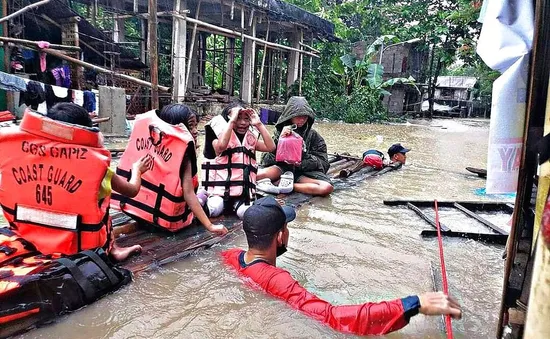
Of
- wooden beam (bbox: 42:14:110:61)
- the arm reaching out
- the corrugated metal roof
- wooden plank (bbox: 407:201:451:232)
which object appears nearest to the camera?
the arm reaching out

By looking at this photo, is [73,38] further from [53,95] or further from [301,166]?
[301,166]

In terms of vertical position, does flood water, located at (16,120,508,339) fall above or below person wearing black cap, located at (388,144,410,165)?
below

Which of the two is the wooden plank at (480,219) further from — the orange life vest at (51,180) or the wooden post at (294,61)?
the wooden post at (294,61)

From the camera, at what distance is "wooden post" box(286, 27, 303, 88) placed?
Answer: 16.8 m

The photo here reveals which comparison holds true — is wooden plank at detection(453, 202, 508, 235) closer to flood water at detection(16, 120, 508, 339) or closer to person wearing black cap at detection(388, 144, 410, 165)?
flood water at detection(16, 120, 508, 339)

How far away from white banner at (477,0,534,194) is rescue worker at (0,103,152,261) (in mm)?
2099

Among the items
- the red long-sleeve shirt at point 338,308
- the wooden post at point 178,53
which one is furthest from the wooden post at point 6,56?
the red long-sleeve shirt at point 338,308

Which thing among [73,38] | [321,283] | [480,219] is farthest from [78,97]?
[480,219]

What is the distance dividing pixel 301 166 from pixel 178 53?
23.0 feet

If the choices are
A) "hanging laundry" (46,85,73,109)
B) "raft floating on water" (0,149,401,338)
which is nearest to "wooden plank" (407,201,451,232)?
"raft floating on water" (0,149,401,338)

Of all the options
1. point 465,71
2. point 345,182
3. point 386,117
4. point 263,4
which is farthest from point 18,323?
point 465,71

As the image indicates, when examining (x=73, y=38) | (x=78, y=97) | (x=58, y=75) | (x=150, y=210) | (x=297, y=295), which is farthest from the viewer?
(x=73, y=38)

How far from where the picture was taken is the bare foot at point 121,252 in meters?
2.92

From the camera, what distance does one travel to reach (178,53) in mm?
11203
